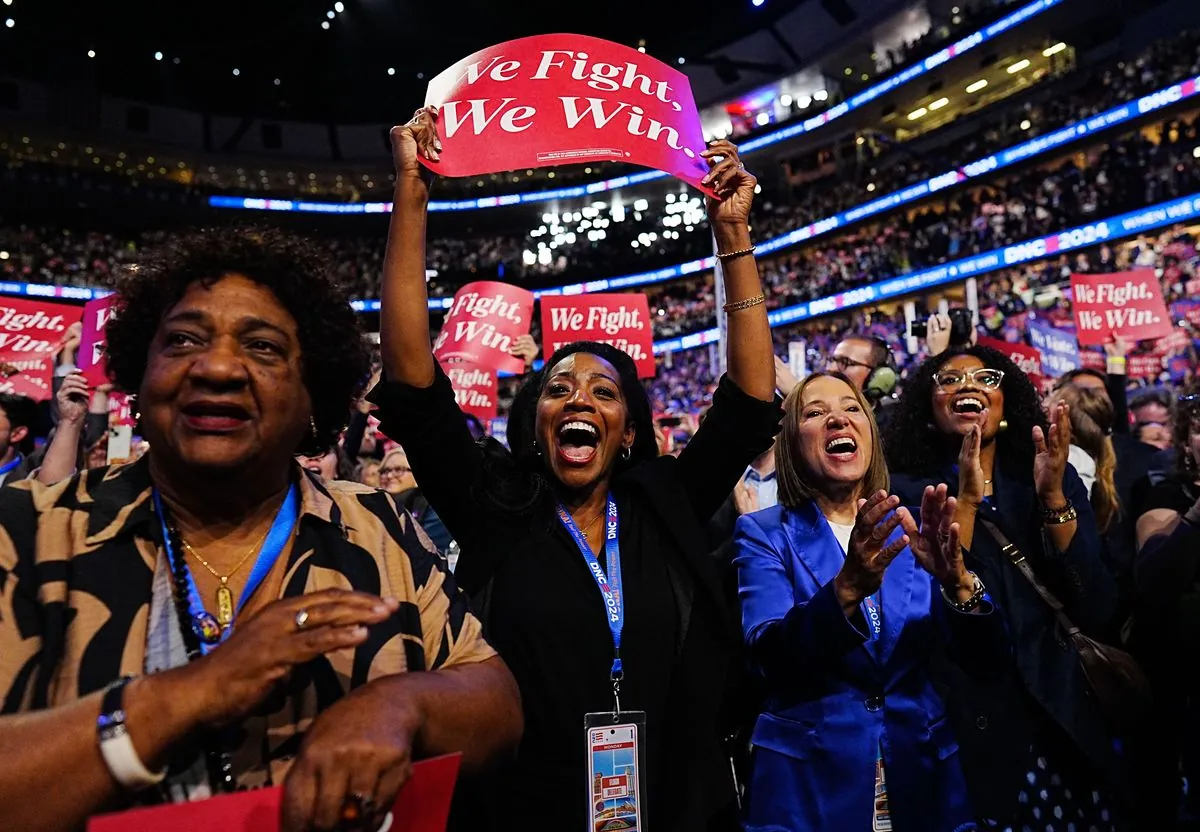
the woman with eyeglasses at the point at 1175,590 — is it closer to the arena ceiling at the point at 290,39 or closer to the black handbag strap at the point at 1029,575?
the black handbag strap at the point at 1029,575

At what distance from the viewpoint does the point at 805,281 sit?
27.5 metres

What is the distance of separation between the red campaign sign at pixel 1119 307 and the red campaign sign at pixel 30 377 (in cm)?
835

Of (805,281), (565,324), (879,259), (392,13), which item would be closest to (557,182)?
(392,13)

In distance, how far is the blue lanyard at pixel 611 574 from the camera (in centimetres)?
198

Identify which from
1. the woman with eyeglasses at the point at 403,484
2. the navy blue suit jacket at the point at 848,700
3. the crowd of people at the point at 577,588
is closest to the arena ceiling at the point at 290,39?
the woman with eyeglasses at the point at 403,484

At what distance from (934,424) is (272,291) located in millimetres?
2347

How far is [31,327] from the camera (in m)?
6.37

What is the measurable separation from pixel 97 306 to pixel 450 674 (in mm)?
5824

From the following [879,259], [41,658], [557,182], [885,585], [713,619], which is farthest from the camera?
[557,182]

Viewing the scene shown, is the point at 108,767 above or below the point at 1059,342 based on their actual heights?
below

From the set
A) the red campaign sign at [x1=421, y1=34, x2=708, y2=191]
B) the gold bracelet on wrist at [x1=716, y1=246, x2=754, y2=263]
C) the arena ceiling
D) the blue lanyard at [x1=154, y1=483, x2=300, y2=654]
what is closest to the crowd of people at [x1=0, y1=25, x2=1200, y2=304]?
the arena ceiling

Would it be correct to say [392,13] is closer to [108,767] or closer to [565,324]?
[565,324]

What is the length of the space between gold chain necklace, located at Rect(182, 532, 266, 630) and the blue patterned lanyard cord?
2.90 ft

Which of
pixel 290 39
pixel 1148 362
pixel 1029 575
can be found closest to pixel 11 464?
pixel 1029 575
